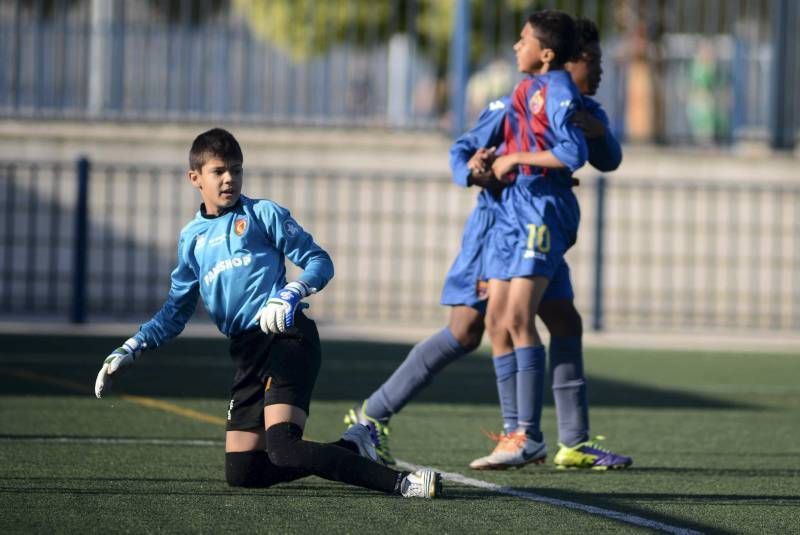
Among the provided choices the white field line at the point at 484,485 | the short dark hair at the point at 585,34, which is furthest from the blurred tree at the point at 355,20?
the white field line at the point at 484,485

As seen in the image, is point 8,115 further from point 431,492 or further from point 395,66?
point 431,492

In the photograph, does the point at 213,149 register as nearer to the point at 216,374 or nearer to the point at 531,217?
the point at 531,217

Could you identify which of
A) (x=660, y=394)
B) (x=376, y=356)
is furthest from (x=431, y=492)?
(x=376, y=356)

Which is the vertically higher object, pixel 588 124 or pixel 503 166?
pixel 588 124

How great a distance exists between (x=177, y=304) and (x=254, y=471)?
0.67 m

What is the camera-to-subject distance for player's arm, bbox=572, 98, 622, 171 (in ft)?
21.3

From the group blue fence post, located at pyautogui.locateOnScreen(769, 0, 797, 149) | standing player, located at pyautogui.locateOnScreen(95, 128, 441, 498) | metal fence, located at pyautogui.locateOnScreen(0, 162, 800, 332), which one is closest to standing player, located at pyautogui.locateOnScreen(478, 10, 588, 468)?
standing player, located at pyautogui.locateOnScreen(95, 128, 441, 498)

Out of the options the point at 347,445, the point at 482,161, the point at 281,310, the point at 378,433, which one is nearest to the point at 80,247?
the point at 378,433

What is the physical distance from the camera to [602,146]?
6.64 m

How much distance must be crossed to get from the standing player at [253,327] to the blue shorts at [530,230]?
1.08m

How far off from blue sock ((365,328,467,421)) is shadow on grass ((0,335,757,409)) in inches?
96.4

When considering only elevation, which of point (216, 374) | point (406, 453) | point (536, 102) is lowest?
point (216, 374)

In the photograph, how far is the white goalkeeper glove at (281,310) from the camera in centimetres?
519

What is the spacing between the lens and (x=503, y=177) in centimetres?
644
